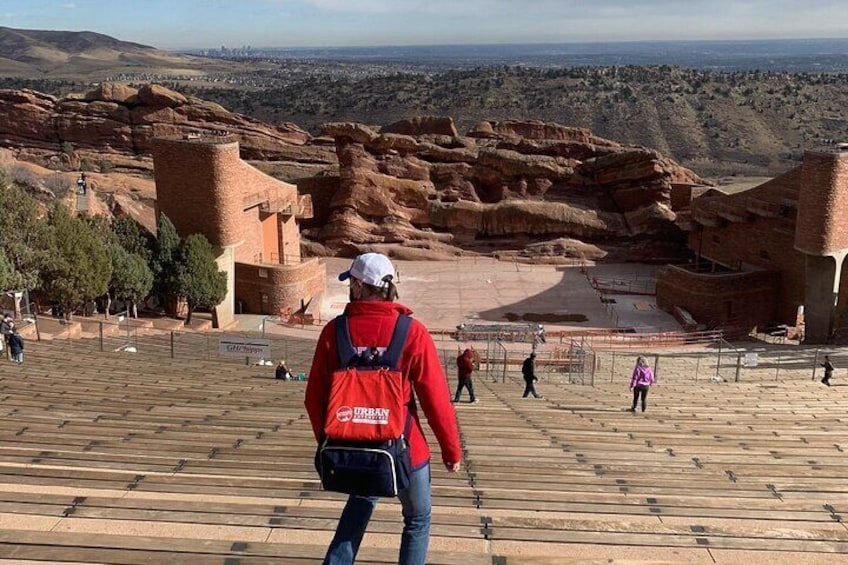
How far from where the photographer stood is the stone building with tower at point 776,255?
94.6ft

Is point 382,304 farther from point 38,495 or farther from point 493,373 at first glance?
point 493,373

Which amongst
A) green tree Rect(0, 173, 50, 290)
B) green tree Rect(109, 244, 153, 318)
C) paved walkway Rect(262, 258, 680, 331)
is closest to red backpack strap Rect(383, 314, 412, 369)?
green tree Rect(0, 173, 50, 290)

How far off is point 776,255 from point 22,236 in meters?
30.1

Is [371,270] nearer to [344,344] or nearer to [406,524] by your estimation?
[344,344]

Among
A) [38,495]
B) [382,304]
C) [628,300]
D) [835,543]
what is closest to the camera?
[382,304]

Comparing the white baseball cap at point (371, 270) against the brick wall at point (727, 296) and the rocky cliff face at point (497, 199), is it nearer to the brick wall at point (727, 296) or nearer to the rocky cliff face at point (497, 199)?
the brick wall at point (727, 296)

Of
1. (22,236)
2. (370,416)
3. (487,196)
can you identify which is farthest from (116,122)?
(370,416)

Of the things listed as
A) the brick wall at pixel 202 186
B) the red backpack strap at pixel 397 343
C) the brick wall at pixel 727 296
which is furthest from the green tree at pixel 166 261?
the red backpack strap at pixel 397 343

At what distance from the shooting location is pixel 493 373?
22.6 m

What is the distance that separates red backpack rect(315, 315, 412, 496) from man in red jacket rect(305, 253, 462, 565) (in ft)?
0.53

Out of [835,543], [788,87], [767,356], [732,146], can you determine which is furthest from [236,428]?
[788,87]

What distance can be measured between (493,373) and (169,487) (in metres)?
16.5

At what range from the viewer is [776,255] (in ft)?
111

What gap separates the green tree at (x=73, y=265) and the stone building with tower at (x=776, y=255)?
23574 millimetres
